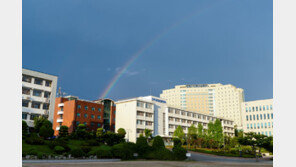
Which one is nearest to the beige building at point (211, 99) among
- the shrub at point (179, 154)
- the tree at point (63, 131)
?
the tree at point (63, 131)

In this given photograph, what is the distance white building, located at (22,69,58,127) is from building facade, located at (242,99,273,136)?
75.9 meters

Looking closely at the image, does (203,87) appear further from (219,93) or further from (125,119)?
(125,119)

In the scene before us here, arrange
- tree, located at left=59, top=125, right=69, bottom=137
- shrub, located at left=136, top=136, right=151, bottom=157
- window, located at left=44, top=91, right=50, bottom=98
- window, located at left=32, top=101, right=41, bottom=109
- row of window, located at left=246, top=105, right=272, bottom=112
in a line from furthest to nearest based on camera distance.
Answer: row of window, located at left=246, top=105, right=272, bottom=112 → window, located at left=44, top=91, right=50, bottom=98 → window, located at left=32, top=101, right=41, bottom=109 → tree, located at left=59, top=125, right=69, bottom=137 → shrub, located at left=136, top=136, right=151, bottom=157

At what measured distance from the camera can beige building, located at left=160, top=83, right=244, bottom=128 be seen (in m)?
175

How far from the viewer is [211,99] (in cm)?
18412

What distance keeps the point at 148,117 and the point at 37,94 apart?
1234 inches

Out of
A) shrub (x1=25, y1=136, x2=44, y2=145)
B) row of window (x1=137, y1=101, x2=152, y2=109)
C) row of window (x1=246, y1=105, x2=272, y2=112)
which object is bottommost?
shrub (x1=25, y1=136, x2=44, y2=145)

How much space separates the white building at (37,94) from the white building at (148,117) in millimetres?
21414

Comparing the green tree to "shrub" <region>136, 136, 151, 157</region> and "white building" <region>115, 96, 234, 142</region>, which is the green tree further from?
"shrub" <region>136, 136, 151, 157</region>

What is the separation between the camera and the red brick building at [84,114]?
70.4 m

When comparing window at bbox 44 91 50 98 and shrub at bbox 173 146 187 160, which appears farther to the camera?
window at bbox 44 91 50 98

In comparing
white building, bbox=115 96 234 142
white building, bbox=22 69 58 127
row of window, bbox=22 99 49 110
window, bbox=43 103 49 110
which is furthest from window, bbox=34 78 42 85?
white building, bbox=115 96 234 142

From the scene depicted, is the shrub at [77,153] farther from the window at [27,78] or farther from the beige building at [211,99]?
the beige building at [211,99]

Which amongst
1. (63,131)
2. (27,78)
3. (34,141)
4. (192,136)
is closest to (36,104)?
(27,78)
